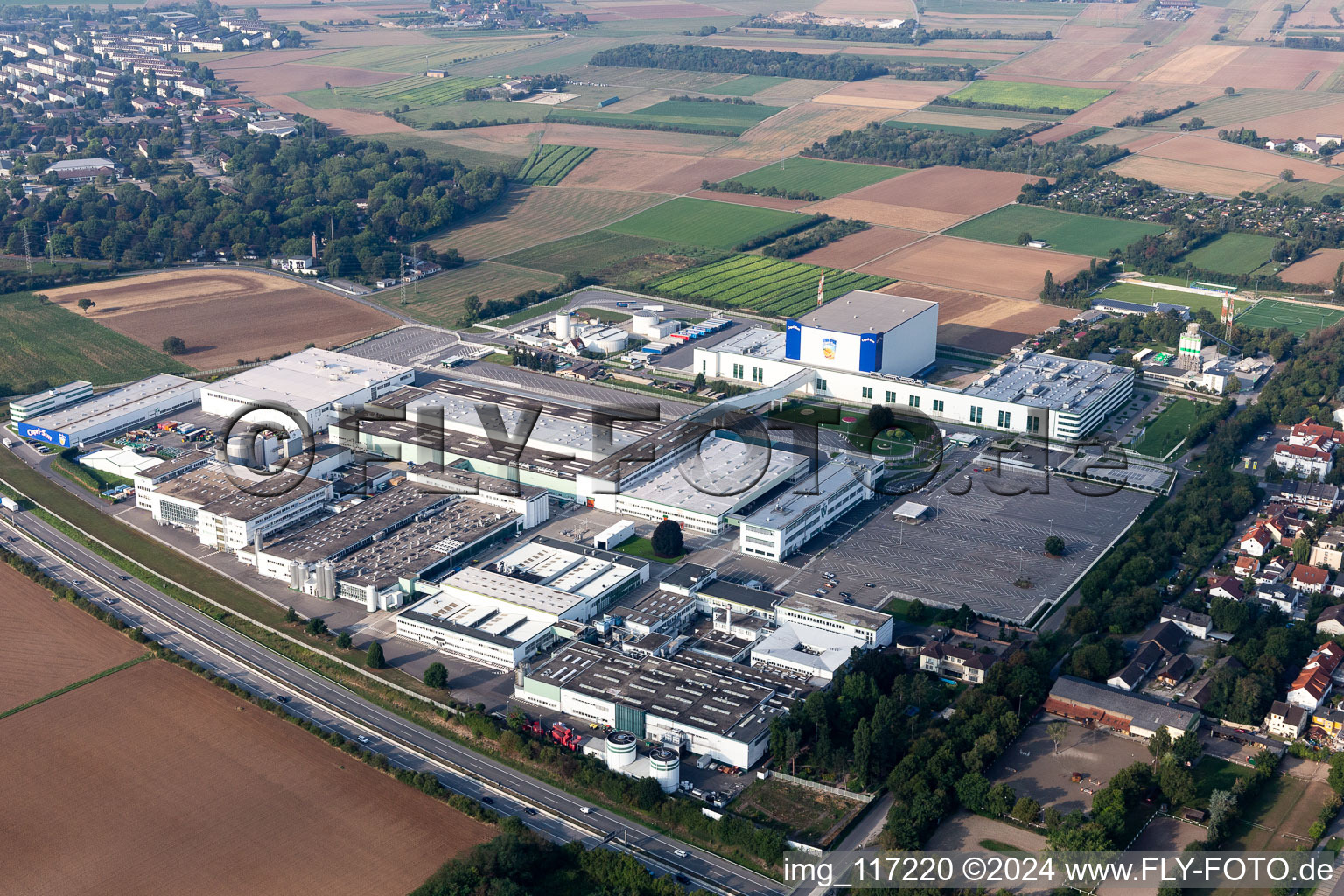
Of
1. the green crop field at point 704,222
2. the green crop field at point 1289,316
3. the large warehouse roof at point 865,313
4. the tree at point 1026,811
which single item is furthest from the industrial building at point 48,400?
the green crop field at point 1289,316

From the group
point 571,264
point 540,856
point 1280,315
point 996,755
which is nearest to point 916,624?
point 996,755

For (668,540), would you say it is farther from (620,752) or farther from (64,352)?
(64,352)

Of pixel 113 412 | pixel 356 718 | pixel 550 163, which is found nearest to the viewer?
pixel 356 718

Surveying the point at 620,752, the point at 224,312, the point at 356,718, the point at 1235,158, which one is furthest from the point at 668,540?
the point at 1235,158

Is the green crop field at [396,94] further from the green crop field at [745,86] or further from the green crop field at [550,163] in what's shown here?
the green crop field at [745,86]

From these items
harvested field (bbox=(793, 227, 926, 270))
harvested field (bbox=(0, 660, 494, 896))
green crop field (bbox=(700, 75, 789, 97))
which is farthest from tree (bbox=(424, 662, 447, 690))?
green crop field (bbox=(700, 75, 789, 97))

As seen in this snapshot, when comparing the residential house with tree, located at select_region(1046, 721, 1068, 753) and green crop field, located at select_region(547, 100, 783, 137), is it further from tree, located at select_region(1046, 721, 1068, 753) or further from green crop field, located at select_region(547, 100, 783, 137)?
green crop field, located at select_region(547, 100, 783, 137)
